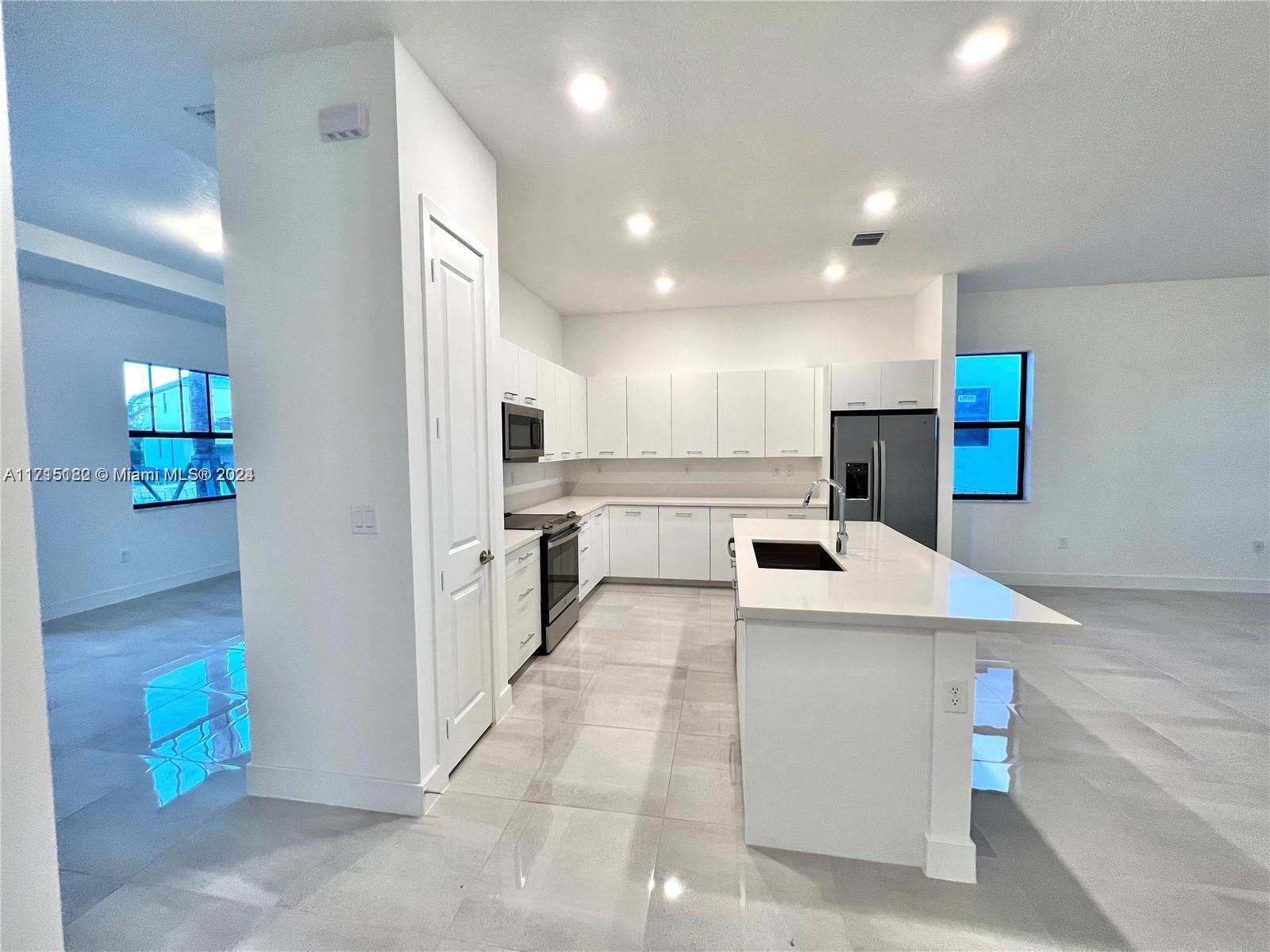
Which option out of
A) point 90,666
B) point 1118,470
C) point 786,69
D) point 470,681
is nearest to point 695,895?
point 470,681

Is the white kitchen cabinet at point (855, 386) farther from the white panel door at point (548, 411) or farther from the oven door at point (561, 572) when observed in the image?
the oven door at point (561, 572)

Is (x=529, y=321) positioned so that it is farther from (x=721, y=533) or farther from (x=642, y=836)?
(x=642, y=836)

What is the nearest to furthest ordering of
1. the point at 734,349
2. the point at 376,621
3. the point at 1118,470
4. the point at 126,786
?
the point at 376,621 < the point at 126,786 < the point at 1118,470 < the point at 734,349

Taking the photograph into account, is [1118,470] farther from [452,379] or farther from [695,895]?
[452,379]

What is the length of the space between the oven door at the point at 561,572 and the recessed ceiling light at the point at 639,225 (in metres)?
2.17

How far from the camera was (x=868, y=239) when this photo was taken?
3.88m

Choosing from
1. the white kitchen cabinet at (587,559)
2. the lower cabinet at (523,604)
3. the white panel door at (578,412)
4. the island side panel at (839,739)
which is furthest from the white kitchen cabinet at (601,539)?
the island side panel at (839,739)

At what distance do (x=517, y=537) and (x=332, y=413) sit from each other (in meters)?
1.48

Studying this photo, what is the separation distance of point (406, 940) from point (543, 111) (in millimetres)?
3084

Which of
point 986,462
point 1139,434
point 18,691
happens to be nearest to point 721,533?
point 986,462

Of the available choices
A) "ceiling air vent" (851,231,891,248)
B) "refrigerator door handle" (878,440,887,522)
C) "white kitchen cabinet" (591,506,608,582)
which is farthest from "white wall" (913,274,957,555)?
"white kitchen cabinet" (591,506,608,582)

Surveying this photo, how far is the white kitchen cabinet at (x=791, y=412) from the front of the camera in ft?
17.5

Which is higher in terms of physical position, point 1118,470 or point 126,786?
point 1118,470

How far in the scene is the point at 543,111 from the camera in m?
2.39
